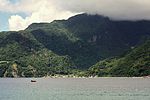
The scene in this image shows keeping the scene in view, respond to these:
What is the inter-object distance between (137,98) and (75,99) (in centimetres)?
2186

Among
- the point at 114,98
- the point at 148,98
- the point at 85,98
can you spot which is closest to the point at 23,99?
the point at 85,98

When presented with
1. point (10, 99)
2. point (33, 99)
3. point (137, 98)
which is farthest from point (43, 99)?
point (137, 98)

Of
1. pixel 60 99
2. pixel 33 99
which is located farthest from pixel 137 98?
pixel 33 99

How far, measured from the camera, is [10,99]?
147 metres

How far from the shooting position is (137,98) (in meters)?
141

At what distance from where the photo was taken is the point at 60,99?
145 meters

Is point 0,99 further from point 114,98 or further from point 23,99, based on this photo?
point 114,98

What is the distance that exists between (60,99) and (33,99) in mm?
9641

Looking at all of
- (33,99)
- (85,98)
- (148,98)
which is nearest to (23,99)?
(33,99)

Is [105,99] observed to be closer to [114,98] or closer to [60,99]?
[114,98]

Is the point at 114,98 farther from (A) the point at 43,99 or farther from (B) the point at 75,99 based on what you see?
(A) the point at 43,99

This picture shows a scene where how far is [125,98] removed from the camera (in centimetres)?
14300

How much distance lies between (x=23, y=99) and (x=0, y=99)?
8486 millimetres

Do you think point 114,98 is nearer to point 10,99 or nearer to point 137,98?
point 137,98
